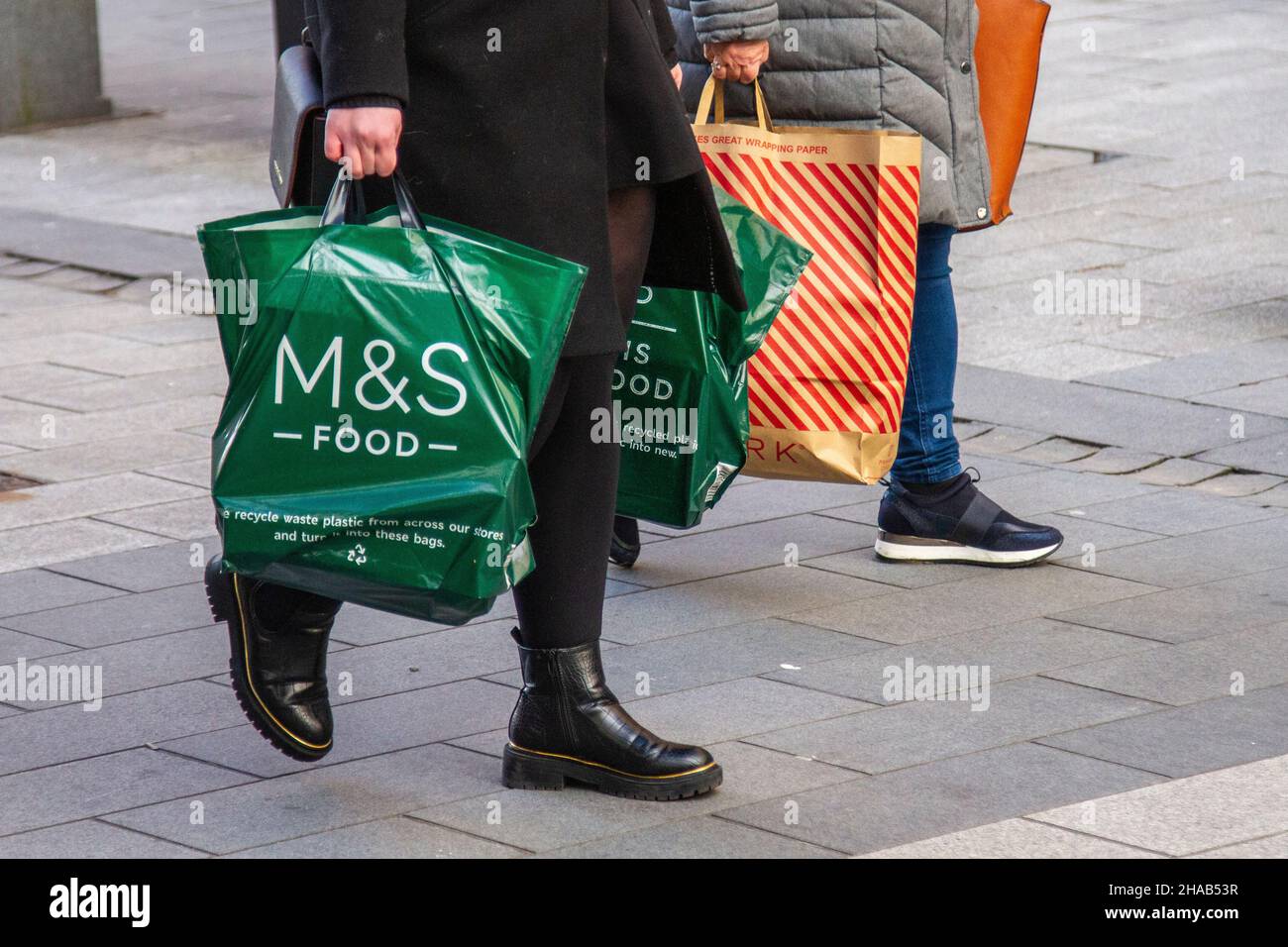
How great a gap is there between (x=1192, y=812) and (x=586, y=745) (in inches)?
37.1

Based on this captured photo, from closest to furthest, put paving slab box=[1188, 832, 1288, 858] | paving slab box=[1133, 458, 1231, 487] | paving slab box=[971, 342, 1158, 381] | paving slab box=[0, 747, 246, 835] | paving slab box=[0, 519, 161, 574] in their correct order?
paving slab box=[1188, 832, 1288, 858]
paving slab box=[0, 747, 246, 835]
paving slab box=[0, 519, 161, 574]
paving slab box=[1133, 458, 1231, 487]
paving slab box=[971, 342, 1158, 381]

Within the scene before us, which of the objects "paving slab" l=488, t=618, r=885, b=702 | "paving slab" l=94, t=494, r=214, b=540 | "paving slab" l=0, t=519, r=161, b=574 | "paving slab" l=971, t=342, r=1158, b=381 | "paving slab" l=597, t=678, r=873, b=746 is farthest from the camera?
"paving slab" l=971, t=342, r=1158, b=381

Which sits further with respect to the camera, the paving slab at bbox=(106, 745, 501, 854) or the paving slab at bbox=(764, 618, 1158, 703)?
the paving slab at bbox=(764, 618, 1158, 703)

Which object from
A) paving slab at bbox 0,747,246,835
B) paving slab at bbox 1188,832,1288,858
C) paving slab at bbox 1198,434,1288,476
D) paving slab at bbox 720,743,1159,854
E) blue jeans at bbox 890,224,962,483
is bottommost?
paving slab at bbox 1188,832,1288,858

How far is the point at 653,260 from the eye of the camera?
135 inches

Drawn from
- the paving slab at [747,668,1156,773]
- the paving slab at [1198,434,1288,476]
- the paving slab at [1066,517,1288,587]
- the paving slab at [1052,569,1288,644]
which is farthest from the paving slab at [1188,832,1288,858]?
the paving slab at [1198,434,1288,476]

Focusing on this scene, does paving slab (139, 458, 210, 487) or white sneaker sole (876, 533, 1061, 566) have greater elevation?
paving slab (139, 458, 210, 487)

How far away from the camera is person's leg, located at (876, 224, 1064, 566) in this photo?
4418 mm

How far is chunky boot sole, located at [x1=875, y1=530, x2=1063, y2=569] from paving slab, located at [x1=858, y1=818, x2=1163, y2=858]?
1.39m

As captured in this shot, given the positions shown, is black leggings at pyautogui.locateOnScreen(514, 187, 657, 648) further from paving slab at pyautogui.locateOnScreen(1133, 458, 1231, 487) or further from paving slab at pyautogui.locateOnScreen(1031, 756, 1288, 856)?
paving slab at pyautogui.locateOnScreen(1133, 458, 1231, 487)

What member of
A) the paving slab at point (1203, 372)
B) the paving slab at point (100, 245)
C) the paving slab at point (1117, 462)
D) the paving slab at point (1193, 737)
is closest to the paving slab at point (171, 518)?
the paving slab at point (1193, 737)

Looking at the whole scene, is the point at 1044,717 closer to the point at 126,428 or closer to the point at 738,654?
the point at 738,654

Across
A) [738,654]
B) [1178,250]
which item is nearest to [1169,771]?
[738,654]

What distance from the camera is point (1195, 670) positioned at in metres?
3.77
